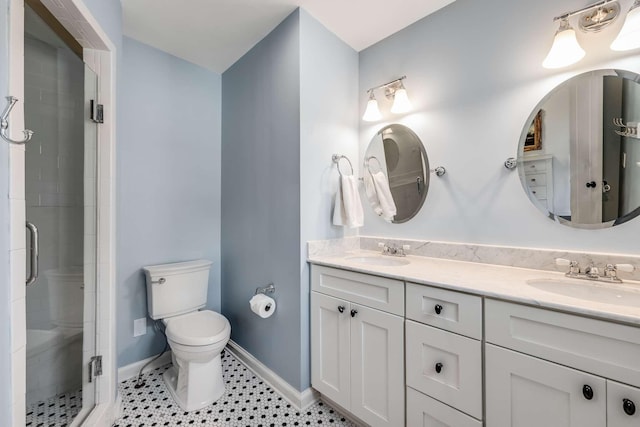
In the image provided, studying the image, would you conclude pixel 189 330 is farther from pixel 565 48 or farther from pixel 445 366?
pixel 565 48

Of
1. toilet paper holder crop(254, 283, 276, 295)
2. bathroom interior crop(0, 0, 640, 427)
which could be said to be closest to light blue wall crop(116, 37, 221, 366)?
bathroom interior crop(0, 0, 640, 427)

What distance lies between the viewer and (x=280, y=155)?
1.66 meters

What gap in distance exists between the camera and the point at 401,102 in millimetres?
1661

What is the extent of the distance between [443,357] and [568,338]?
41 cm

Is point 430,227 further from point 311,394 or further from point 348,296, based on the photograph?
point 311,394

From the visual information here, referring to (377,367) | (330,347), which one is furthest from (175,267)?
(377,367)

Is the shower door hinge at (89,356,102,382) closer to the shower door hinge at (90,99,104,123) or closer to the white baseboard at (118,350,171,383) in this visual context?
the white baseboard at (118,350,171,383)

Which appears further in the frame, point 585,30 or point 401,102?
point 401,102

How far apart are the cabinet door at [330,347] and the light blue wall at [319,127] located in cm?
6

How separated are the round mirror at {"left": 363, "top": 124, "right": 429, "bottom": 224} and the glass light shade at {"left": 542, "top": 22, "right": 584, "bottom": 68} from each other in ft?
2.29

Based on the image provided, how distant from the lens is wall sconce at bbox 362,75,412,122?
1.66 m

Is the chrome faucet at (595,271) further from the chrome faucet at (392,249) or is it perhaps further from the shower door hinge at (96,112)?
the shower door hinge at (96,112)

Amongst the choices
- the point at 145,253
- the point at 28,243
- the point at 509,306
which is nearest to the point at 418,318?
the point at 509,306

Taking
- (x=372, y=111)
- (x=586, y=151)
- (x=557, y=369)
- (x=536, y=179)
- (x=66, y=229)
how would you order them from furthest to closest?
(x=372, y=111) < (x=66, y=229) < (x=536, y=179) < (x=586, y=151) < (x=557, y=369)
